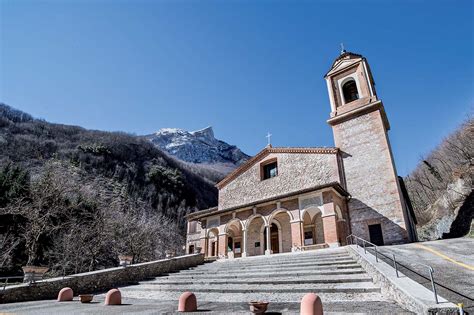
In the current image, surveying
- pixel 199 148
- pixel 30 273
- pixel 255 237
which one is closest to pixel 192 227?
pixel 255 237

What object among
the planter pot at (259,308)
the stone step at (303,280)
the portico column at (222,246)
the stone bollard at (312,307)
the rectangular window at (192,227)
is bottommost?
the planter pot at (259,308)

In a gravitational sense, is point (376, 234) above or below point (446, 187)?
below

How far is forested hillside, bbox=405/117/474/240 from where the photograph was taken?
22328 mm

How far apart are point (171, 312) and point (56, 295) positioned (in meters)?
6.55

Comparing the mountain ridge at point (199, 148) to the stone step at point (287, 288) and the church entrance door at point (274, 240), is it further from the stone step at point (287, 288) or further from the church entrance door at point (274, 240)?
the stone step at point (287, 288)

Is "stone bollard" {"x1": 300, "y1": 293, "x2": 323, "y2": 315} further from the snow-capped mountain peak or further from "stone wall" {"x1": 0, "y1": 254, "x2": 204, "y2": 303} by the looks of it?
the snow-capped mountain peak

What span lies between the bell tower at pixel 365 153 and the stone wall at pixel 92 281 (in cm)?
1207

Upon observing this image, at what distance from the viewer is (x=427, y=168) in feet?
114

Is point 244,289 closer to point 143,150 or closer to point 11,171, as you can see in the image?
point 11,171

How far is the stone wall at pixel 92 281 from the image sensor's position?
8.90m

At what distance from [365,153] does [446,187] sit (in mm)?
15663

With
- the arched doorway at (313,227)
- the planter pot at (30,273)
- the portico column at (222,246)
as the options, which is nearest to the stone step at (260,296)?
the planter pot at (30,273)

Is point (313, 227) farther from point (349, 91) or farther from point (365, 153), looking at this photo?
point (349, 91)

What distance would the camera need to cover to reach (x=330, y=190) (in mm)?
16484
